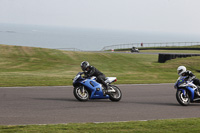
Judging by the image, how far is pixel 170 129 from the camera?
7234 millimetres

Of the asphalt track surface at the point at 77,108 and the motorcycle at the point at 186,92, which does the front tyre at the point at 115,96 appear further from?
the motorcycle at the point at 186,92

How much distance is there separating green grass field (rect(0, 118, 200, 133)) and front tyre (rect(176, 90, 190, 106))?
3.39 m

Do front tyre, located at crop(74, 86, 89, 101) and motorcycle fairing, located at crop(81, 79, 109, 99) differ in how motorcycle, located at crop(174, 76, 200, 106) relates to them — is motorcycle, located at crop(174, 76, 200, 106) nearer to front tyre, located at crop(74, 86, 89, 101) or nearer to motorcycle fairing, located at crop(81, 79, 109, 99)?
motorcycle fairing, located at crop(81, 79, 109, 99)

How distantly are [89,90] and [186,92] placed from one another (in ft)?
11.8

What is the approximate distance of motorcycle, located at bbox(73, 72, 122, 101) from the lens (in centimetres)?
1182

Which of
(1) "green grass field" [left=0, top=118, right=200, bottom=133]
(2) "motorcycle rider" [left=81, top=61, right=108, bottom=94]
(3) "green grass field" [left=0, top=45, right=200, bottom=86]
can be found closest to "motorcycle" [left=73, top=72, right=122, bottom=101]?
(2) "motorcycle rider" [left=81, top=61, right=108, bottom=94]

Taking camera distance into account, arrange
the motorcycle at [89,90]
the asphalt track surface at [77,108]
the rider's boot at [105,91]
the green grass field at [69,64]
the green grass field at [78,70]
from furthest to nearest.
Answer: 1. the green grass field at [69,64]
2. the rider's boot at [105,91]
3. the motorcycle at [89,90]
4. the asphalt track surface at [77,108]
5. the green grass field at [78,70]

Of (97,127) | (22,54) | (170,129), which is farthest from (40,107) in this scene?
(22,54)

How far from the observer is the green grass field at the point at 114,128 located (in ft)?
22.9

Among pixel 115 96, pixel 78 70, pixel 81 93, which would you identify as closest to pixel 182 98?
pixel 115 96

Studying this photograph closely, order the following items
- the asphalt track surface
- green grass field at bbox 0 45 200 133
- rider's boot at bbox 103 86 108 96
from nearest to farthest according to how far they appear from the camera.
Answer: green grass field at bbox 0 45 200 133, the asphalt track surface, rider's boot at bbox 103 86 108 96

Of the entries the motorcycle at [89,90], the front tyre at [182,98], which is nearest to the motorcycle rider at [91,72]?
the motorcycle at [89,90]

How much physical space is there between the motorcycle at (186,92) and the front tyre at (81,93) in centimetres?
338

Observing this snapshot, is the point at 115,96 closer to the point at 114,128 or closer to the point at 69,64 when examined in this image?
the point at 114,128
